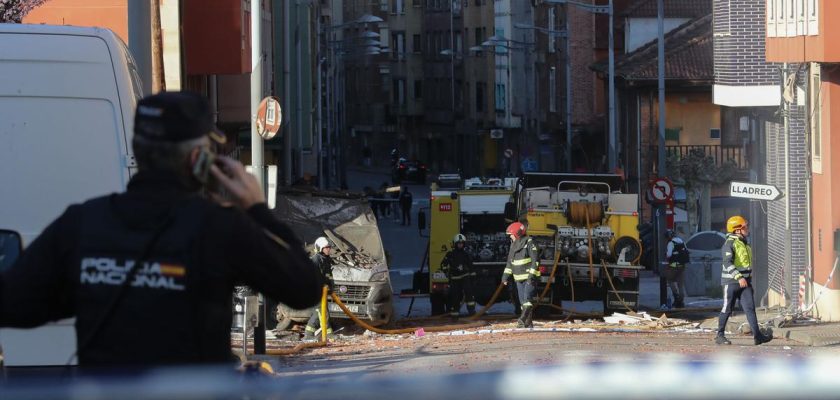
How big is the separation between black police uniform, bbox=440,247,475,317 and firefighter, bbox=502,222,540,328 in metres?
4.11

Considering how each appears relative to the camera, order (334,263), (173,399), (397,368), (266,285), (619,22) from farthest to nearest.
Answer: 1. (619,22)
2. (334,263)
3. (397,368)
4. (266,285)
5. (173,399)

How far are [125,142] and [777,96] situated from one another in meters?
22.6

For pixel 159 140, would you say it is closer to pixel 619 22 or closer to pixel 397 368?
pixel 397 368

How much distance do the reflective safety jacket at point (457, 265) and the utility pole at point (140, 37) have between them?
14.4 meters

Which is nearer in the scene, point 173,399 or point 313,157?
point 173,399

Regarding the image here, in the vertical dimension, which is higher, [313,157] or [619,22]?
[619,22]

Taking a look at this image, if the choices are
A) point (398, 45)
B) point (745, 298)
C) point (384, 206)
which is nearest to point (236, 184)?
point (745, 298)

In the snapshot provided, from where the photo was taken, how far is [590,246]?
25438mm

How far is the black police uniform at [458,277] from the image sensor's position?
26.9 metres

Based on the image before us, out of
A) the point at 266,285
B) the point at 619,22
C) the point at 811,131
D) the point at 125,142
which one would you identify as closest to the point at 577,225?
the point at 811,131

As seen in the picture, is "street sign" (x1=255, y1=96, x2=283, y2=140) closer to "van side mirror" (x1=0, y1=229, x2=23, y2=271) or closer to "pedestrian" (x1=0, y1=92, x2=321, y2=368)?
"van side mirror" (x1=0, y1=229, x2=23, y2=271)

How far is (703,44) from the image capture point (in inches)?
1905

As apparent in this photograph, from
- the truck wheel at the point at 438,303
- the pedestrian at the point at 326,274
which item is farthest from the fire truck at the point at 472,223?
the pedestrian at the point at 326,274

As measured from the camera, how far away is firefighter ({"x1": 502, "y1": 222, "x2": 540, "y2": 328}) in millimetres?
22234
